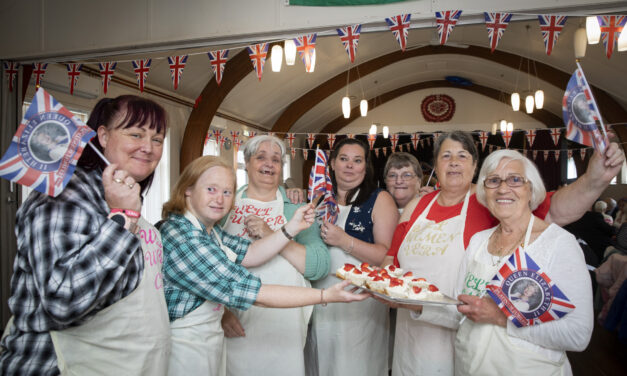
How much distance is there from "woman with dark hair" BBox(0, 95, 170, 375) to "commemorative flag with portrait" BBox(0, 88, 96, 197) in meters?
0.08

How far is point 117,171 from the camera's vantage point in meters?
1.36

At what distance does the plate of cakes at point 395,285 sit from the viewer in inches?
68.8

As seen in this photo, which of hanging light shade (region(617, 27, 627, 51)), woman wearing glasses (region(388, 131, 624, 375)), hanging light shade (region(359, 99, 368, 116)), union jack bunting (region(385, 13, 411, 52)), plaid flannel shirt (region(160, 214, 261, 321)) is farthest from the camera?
hanging light shade (region(359, 99, 368, 116))

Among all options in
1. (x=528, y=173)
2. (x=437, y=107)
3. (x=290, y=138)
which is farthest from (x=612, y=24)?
(x=437, y=107)

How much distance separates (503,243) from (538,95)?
23.4 feet

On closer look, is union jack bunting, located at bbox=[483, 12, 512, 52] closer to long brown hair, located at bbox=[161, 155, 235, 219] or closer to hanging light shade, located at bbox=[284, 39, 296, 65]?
hanging light shade, located at bbox=[284, 39, 296, 65]

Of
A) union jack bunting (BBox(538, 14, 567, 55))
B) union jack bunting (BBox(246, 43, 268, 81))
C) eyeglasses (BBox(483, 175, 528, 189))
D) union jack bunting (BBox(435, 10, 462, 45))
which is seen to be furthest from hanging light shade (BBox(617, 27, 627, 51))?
union jack bunting (BBox(246, 43, 268, 81))

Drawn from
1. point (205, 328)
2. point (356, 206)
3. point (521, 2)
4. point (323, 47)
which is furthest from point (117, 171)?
point (323, 47)

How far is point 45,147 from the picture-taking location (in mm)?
1237

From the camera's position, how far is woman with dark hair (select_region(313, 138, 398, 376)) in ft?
7.89

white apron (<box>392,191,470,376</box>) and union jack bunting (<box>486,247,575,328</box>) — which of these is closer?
union jack bunting (<box>486,247,575,328</box>)

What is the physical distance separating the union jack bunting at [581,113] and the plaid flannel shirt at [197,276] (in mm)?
A: 1431

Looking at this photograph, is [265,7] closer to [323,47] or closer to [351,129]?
[323,47]

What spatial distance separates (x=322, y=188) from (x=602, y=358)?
3.76 meters
